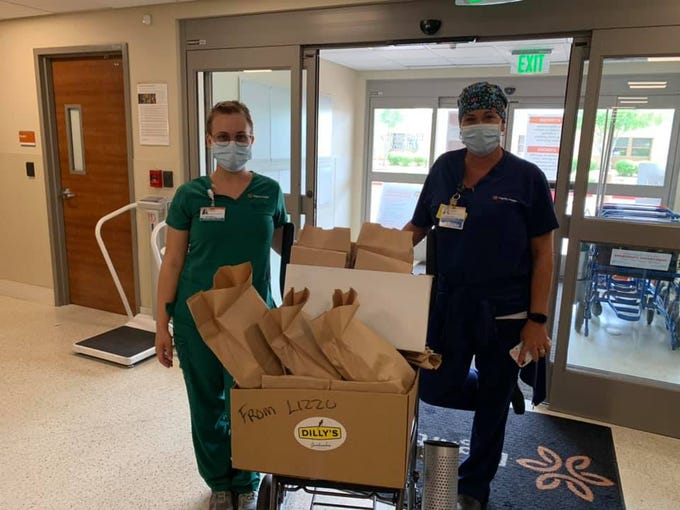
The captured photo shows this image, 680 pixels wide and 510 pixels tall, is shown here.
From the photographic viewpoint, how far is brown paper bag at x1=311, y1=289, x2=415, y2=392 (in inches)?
44.2

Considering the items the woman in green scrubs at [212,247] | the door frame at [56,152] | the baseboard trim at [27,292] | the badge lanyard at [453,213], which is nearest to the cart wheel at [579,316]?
the badge lanyard at [453,213]

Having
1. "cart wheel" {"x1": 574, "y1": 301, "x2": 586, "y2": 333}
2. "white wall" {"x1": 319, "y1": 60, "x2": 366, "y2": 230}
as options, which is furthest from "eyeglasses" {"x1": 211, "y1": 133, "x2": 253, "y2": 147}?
"white wall" {"x1": 319, "y1": 60, "x2": 366, "y2": 230}

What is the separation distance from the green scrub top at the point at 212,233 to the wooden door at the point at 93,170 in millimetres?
2577

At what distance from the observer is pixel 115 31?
3781 millimetres

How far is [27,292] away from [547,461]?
4.52 meters

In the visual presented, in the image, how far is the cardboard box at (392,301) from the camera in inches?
50.4

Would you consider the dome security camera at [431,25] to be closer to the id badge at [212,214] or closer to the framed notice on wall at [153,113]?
the id badge at [212,214]

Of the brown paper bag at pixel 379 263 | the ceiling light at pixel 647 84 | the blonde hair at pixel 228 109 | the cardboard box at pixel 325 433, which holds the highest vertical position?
the ceiling light at pixel 647 84

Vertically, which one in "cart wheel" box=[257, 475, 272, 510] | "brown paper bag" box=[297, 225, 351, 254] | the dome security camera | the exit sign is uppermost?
the exit sign

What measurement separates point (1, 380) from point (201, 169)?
1856 millimetres

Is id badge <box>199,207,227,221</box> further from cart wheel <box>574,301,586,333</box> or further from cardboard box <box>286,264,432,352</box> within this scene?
cart wheel <box>574,301,586,333</box>

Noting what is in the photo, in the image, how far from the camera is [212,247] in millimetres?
1790

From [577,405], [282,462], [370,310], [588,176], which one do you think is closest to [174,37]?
[588,176]

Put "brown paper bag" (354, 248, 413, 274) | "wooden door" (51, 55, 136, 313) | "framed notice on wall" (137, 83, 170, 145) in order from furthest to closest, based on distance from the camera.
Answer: "wooden door" (51, 55, 136, 313)
"framed notice on wall" (137, 83, 170, 145)
"brown paper bag" (354, 248, 413, 274)
